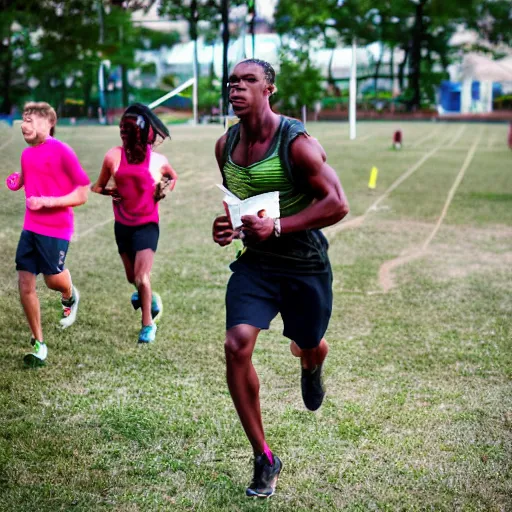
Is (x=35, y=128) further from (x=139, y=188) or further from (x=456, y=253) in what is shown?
(x=456, y=253)

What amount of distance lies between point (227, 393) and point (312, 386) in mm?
926

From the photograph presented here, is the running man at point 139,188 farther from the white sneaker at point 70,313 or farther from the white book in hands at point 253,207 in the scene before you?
the white book in hands at point 253,207

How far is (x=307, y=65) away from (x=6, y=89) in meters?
11.3

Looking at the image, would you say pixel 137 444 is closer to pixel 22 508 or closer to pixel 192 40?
pixel 22 508

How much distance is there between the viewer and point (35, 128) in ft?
17.1

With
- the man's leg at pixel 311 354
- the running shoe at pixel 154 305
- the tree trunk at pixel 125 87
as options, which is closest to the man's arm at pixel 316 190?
the man's leg at pixel 311 354

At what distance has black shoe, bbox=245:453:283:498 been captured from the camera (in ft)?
11.9

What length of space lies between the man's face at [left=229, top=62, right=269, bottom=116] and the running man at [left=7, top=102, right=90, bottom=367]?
75.7 inches

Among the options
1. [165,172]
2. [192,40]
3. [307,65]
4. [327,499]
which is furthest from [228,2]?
[307,65]

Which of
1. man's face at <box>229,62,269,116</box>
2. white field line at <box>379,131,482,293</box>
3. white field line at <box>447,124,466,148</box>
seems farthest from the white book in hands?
white field line at <box>447,124,466,148</box>

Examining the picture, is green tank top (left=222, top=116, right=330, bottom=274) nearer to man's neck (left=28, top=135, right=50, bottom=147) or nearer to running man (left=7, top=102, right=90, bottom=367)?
running man (left=7, top=102, right=90, bottom=367)

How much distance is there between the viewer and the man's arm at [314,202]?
3523mm

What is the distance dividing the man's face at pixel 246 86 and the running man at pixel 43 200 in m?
1.92

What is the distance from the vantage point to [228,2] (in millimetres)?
7145
